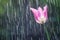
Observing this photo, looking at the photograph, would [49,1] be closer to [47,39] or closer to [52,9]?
[52,9]

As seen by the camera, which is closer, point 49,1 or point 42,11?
point 42,11

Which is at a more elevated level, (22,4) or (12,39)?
(22,4)

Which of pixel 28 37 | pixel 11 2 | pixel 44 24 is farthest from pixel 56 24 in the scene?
pixel 11 2

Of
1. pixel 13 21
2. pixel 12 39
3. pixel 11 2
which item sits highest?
pixel 11 2

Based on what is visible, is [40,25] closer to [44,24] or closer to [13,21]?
[44,24]

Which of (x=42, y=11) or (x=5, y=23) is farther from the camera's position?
(x=5, y=23)

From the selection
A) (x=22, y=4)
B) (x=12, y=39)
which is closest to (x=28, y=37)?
(x=12, y=39)

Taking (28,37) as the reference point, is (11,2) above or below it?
above

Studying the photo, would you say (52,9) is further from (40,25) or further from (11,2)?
(11,2)

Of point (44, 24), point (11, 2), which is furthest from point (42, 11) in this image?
point (11, 2)

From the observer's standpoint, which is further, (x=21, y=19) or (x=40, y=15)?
(x=21, y=19)
